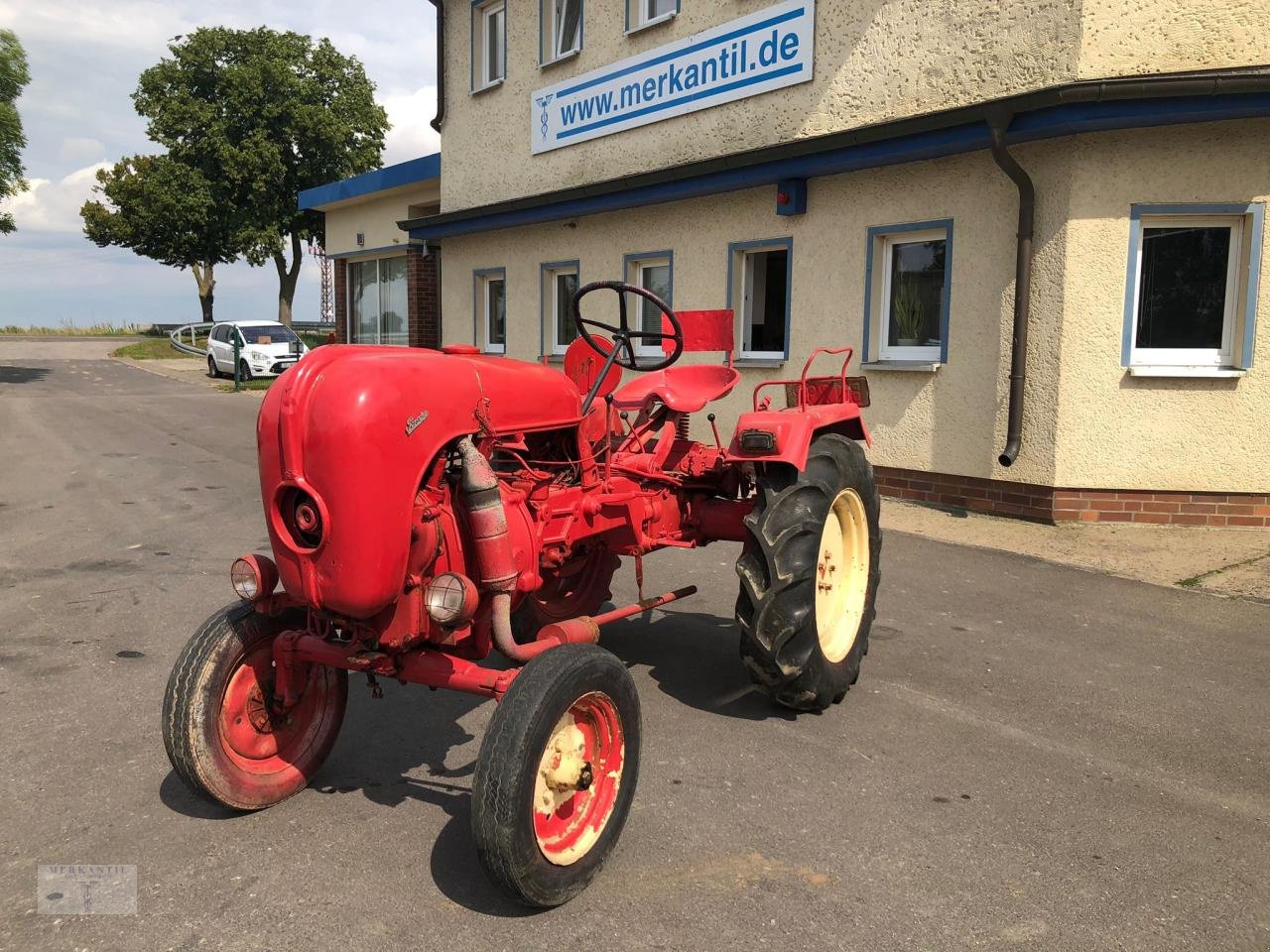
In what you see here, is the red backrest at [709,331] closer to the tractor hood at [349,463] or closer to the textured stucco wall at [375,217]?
the tractor hood at [349,463]

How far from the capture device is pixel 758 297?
34.1ft

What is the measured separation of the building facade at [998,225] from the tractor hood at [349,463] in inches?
239

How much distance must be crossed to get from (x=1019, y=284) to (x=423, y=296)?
11.5m

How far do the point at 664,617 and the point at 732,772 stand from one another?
6.34 ft

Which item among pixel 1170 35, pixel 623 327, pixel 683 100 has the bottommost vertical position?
pixel 623 327

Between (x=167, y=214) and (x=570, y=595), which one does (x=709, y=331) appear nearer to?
(x=570, y=595)

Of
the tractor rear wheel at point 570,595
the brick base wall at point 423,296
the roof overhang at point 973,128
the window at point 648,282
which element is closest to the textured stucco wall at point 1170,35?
the roof overhang at point 973,128

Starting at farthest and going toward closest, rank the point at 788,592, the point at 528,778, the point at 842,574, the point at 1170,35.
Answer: the point at 1170,35
the point at 842,574
the point at 788,592
the point at 528,778

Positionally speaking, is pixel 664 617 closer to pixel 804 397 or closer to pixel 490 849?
A: pixel 804 397

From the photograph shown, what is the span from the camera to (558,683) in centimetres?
261

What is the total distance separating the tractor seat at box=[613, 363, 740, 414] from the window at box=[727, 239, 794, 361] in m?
5.50

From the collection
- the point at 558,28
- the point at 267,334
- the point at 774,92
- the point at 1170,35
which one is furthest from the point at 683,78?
the point at 267,334

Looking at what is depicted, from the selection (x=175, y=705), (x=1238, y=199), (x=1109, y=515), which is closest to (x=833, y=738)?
(x=175, y=705)


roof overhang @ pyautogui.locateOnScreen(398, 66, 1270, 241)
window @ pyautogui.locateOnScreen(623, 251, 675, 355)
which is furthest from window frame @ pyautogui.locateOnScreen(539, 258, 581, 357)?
roof overhang @ pyautogui.locateOnScreen(398, 66, 1270, 241)
